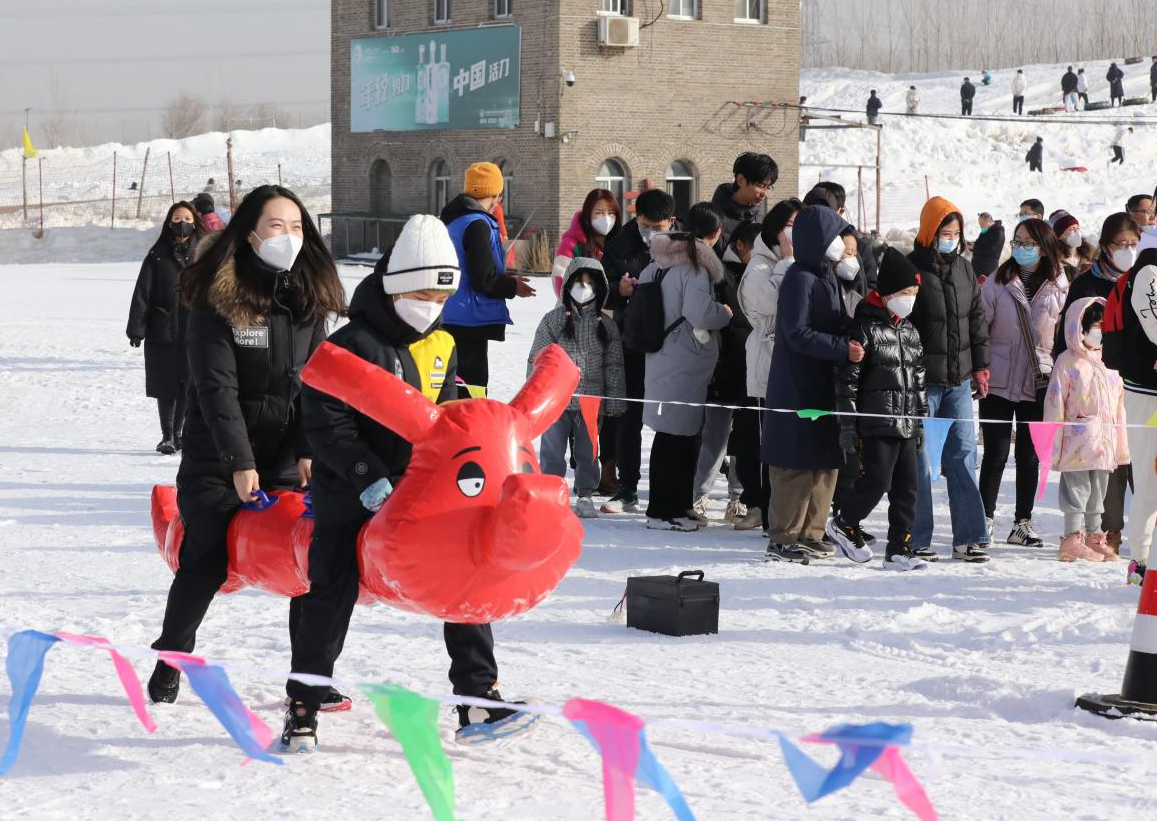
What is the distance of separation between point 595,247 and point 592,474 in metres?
1.61

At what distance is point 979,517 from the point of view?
8.88m

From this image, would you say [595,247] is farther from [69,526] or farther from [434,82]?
[434,82]

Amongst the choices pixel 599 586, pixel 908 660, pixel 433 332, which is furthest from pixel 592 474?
pixel 433 332

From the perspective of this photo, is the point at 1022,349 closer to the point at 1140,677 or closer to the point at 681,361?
the point at 681,361

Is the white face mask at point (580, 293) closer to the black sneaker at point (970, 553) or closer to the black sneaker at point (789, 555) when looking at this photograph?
the black sneaker at point (789, 555)

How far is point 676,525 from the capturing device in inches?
384

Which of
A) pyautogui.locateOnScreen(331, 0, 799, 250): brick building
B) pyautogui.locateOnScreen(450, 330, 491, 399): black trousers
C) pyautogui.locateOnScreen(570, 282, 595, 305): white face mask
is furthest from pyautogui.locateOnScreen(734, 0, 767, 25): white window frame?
pyautogui.locateOnScreen(450, 330, 491, 399): black trousers

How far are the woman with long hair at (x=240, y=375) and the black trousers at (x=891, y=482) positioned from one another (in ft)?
12.3

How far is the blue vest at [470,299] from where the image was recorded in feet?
31.9

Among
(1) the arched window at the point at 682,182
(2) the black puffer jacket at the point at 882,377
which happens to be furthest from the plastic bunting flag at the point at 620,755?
(1) the arched window at the point at 682,182

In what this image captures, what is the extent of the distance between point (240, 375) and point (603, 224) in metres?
5.47

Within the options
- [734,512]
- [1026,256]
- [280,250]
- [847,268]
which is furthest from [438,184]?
[280,250]

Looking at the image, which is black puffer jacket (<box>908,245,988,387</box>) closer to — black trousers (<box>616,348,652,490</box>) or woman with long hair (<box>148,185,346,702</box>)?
black trousers (<box>616,348,652,490</box>)

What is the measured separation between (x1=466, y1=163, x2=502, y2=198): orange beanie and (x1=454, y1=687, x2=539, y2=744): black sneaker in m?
5.15
